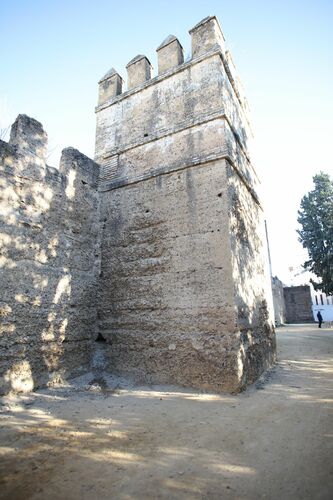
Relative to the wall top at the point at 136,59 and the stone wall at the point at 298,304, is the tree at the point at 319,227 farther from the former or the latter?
the wall top at the point at 136,59

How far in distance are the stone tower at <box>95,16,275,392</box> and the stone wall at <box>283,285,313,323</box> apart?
22.7m

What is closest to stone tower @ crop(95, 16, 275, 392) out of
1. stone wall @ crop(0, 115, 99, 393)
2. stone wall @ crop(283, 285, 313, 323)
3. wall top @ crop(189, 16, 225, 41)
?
wall top @ crop(189, 16, 225, 41)

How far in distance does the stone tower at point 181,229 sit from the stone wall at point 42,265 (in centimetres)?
49

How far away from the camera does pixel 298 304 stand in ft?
89.0

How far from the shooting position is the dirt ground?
77.5 inches

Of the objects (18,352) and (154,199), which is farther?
(154,199)

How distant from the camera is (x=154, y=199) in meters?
5.58

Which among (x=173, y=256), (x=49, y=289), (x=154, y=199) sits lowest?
(x=49, y=289)

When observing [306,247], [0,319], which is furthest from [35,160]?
[306,247]

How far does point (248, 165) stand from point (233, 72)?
210 centimetres

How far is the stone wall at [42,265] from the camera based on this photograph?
4262 millimetres

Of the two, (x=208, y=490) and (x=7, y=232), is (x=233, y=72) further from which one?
(x=208, y=490)

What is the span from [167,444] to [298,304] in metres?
27.8

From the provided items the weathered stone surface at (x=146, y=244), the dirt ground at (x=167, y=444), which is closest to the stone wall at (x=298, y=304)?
the weathered stone surface at (x=146, y=244)
